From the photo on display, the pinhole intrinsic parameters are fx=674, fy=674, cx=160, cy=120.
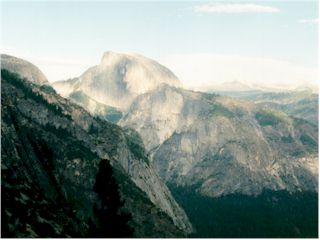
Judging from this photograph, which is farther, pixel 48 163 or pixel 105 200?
pixel 48 163

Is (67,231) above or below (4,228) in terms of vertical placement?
below

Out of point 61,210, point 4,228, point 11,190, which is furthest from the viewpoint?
point 61,210

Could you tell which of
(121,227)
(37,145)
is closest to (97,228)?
(121,227)

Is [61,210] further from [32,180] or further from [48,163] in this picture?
[48,163]

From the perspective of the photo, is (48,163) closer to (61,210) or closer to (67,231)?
(61,210)

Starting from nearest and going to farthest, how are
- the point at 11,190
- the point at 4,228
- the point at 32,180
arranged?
1. the point at 4,228
2. the point at 11,190
3. the point at 32,180

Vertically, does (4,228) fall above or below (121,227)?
above

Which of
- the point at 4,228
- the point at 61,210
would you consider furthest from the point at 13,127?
the point at 4,228

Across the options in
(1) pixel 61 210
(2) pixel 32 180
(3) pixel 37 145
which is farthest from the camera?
(3) pixel 37 145

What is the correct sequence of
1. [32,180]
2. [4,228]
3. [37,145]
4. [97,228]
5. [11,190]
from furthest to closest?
[37,145] < [32,180] < [11,190] < [97,228] < [4,228]
